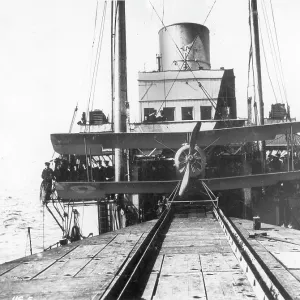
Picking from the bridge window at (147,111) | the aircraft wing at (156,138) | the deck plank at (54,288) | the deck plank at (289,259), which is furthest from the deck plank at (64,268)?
the bridge window at (147,111)

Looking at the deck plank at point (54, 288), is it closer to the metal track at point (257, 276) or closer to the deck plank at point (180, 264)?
the deck plank at point (180, 264)

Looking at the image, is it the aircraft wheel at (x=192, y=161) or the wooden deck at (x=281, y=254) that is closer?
the wooden deck at (x=281, y=254)

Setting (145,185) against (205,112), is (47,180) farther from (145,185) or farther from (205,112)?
(205,112)

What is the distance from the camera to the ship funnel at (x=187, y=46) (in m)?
27.7

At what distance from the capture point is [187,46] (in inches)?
1096

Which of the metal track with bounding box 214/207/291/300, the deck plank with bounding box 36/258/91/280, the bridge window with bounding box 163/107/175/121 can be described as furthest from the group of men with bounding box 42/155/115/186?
the metal track with bounding box 214/207/291/300

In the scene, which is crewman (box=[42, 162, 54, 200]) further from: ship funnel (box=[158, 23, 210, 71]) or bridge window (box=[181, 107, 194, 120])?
ship funnel (box=[158, 23, 210, 71])

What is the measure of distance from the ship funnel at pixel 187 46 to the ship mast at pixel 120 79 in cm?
959

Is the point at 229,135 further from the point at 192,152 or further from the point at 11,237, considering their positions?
the point at 11,237

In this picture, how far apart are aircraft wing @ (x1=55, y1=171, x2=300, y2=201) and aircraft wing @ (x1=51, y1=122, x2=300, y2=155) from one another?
4.64 feet

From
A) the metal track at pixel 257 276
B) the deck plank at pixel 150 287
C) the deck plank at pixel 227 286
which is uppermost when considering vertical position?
the metal track at pixel 257 276

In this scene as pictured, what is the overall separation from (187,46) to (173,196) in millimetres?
16432

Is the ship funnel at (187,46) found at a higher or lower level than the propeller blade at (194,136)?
higher

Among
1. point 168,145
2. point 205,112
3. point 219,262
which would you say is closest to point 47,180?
point 168,145
